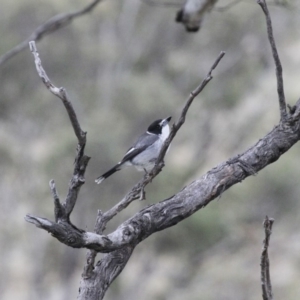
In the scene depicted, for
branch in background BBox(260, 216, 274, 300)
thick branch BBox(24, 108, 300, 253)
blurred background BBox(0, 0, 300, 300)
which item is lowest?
branch in background BBox(260, 216, 274, 300)

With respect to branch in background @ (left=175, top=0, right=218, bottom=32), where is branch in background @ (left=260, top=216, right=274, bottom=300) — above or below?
below

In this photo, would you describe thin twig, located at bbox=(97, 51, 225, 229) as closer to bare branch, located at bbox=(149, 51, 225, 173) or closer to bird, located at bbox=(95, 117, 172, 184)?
bare branch, located at bbox=(149, 51, 225, 173)

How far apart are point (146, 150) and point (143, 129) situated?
5.92 m

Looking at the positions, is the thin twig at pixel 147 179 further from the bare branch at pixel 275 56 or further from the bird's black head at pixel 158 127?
the bird's black head at pixel 158 127

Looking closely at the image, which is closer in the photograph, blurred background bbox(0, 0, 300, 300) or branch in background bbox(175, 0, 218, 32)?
branch in background bbox(175, 0, 218, 32)

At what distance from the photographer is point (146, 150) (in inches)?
169

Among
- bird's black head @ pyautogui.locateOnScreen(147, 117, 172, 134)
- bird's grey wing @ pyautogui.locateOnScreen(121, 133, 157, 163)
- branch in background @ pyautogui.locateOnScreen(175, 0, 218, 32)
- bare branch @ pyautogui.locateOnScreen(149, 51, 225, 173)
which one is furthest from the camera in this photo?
bird's black head @ pyautogui.locateOnScreen(147, 117, 172, 134)

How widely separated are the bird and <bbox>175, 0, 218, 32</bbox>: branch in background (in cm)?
115

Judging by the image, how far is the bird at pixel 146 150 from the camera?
424 centimetres

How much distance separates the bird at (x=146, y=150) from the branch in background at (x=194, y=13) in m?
1.15

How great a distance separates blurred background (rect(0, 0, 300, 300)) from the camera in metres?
10.4

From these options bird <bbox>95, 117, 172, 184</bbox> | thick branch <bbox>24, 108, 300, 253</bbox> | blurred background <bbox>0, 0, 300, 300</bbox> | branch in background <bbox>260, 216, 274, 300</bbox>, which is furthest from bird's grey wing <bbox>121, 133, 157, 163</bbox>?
blurred background <bbox>0, 0, 300, 300</bbox>

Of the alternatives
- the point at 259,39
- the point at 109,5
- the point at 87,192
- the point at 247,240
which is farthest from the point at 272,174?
the point at 109,5

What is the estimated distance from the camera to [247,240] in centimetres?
1141
